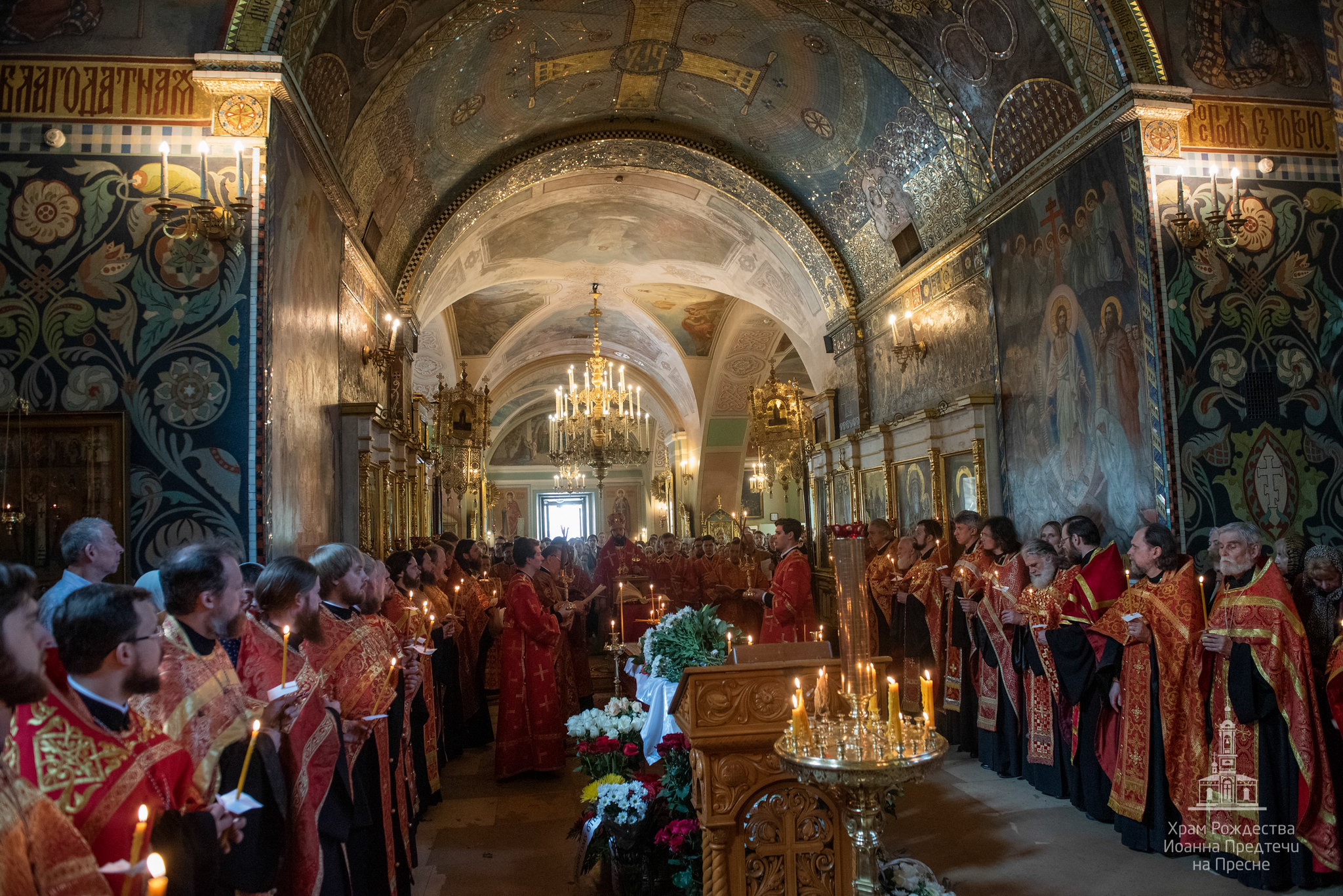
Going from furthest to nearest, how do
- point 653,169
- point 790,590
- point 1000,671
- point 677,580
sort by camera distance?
point 677,580 < point 653,169 < point 790,590 < point 1000,671

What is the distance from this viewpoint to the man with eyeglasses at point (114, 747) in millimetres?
1982

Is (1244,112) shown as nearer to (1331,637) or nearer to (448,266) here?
(1331,637)

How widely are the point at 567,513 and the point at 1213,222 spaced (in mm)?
32612

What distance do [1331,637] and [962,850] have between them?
7.76ft

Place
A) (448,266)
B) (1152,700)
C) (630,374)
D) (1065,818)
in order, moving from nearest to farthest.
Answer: (1152,700)
(1065,818)
(448,266)
(630,374)

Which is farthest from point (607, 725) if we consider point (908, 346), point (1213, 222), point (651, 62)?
point (651, 62)

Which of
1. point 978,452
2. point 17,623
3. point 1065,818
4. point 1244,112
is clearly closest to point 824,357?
point 978,452

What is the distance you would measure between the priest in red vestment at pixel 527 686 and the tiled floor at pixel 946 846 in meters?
0.23

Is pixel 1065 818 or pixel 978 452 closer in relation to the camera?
pixel 1065 818

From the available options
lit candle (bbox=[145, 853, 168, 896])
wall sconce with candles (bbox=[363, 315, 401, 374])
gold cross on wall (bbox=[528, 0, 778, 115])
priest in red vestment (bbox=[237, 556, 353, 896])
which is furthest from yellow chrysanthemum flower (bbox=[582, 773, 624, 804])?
gold cross on wall (bbox=[528, 0, 778, 115])

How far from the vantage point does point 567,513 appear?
38.0 m

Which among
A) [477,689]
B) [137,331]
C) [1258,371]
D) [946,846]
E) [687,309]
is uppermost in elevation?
[687,309]

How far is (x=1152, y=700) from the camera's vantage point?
5324 mm

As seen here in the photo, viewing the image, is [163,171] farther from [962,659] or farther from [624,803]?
[962,659]
